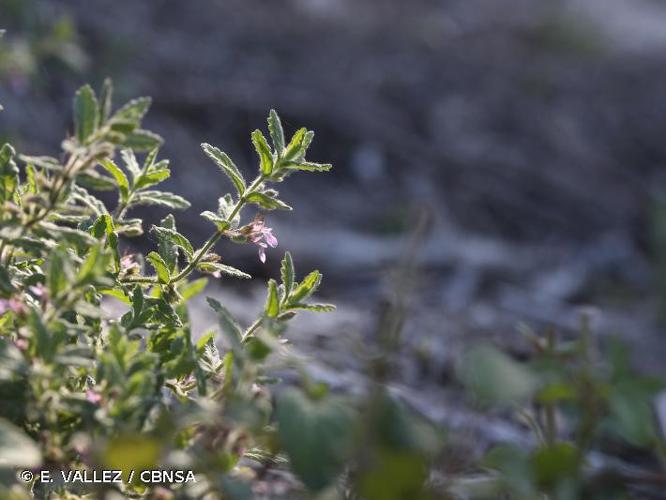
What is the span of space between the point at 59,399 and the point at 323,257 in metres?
3.10

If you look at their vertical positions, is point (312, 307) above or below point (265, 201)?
below

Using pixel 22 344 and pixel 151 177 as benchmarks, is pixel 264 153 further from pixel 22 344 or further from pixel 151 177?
pixel 22 344

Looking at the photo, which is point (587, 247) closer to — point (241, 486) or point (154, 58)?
point (154, 58)

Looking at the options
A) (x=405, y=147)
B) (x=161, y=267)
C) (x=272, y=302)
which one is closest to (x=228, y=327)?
(x=272, y=302)

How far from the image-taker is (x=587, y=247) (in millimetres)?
5215

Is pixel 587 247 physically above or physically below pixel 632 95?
below

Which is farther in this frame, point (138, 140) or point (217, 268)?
point (217, 268)

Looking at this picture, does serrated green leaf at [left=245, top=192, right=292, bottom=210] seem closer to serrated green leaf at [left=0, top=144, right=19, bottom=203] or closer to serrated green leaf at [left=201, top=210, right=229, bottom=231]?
serrated green leaf at [left=201, top=210, right=229, bottom=231]

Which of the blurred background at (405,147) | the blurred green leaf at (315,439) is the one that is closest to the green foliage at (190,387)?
the blurred green leaf at (315,439)

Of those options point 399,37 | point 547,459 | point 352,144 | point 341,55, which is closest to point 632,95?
point 399,37

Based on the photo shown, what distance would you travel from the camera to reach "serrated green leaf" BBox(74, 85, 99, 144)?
1.23m

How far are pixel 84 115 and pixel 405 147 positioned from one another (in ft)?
14.6

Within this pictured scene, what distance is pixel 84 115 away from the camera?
4.05 feet

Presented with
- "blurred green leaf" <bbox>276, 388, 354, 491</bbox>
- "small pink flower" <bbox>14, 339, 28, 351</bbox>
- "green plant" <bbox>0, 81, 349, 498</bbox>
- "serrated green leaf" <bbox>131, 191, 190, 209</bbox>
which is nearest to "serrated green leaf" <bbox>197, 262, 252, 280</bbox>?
"green plant" <bbox>0, 81, 349, 498</bbox>
